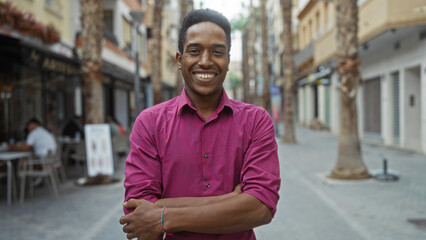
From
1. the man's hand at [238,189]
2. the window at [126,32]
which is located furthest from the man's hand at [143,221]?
the window at [126,32]

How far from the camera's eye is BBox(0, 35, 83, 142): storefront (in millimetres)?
10906

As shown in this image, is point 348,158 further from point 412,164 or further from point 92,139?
point 92,139

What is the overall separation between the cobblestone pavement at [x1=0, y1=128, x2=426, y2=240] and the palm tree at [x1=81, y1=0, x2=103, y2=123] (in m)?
1.84

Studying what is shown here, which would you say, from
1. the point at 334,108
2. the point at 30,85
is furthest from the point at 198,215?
the point at 334,108

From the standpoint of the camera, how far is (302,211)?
6.90 m

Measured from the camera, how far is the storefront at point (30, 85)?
10906mm

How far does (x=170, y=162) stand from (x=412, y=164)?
11.6 m

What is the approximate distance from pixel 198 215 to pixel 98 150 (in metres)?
8.46

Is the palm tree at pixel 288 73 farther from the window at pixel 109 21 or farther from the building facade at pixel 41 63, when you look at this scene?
the window at pixel 109 21

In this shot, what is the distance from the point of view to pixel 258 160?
1926mm

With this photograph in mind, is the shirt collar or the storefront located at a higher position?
the storefront

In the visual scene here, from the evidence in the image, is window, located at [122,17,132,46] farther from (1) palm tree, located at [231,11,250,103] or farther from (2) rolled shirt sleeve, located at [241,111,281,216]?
(2) rolled shirt sleeve, located at [241,111,281,216]

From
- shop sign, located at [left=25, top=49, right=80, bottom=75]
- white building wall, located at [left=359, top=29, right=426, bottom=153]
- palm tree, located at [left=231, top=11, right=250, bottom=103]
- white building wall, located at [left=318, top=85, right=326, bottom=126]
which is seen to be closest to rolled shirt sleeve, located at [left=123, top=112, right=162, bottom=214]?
shop sign, located at [left=25, top=49, right=80, bottom=75]

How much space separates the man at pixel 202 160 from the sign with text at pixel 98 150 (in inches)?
319
